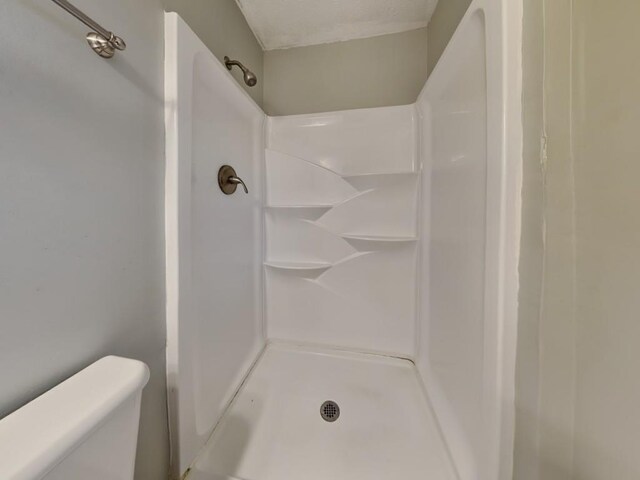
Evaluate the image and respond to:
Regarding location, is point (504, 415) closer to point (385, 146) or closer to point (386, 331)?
point (386, 331)

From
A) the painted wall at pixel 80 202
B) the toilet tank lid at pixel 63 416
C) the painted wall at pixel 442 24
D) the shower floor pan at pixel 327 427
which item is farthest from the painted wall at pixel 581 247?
the painted wall at pixel 80 202

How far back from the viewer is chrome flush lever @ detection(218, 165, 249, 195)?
967 mm

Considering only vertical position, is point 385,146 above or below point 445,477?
above

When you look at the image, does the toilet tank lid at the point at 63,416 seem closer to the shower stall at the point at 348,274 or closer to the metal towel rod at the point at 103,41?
the shower stall at the point at 348,274

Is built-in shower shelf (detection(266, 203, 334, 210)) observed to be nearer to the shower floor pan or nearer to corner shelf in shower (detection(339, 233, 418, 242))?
corner shelf in shower (detection(339, 233, 418, 242))

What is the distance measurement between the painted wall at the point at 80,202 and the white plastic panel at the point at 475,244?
2.94 feet

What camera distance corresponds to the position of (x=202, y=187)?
0.85 metres

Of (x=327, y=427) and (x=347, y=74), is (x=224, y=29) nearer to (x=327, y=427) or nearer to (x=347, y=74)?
(x=347, y=74)

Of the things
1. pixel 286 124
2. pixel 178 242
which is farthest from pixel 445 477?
pixel 286 124

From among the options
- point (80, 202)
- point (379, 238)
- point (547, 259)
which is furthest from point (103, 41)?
point (379, 238)

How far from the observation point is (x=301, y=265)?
136 cm

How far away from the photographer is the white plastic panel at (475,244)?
53 centimetres

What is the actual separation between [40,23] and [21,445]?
689 millimetres

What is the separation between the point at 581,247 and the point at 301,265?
3.67ft
